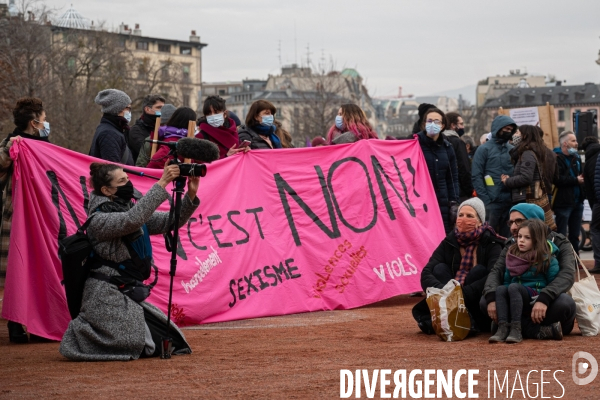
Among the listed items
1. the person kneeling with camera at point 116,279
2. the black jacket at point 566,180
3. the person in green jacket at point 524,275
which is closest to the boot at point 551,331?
the person in green jacket at point 524,275

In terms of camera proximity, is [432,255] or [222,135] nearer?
[432,255]

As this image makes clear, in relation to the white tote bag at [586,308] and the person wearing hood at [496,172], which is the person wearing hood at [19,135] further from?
the person wearing hood at [496,172]

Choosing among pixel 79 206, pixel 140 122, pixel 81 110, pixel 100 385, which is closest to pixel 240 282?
pixel 79 206

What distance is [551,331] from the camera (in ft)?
27.2

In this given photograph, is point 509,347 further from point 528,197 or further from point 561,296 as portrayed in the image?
point 528,197

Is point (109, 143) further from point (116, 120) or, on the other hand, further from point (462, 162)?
point (462, 162)

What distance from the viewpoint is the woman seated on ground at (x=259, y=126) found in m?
11.1

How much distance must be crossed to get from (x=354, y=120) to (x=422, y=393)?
620 centimetres

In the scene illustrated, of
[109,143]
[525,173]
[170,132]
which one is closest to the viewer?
[109,143]

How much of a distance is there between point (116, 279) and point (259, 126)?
3851 mm

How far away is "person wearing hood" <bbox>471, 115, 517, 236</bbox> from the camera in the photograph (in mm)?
12969

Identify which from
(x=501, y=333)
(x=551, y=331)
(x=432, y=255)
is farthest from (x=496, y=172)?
(x=501, y=333)

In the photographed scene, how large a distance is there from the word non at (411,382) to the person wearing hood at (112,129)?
13.2 feet

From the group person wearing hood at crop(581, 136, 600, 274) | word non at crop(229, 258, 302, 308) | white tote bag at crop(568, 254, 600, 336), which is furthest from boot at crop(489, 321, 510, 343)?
person wearing hood at crop(581, 136, 600, 274)
